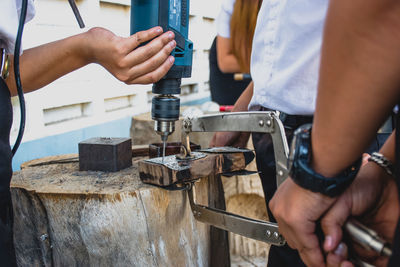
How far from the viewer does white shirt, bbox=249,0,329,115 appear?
2.74 ft

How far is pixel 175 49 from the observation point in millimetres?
1152

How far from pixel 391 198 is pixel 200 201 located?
838mm

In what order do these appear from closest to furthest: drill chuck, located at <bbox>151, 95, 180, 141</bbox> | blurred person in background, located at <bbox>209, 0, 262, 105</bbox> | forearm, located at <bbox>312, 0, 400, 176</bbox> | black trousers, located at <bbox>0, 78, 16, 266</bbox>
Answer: forearm, located at <bbox>312, 0, 400, 176</bbox>, black trousers, located at <bbox>0, 78, 16, 266</bbox>, drill chuck, located at <bbox>151, 95, 180, 141</bbox>, blurred person in background, located at <bbox>209, 0, 262, 105</bbox>

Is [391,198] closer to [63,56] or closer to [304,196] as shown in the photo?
[304,196]

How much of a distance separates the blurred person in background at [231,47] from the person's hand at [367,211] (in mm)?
1741

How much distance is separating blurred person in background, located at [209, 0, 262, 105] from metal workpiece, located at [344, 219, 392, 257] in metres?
1.79

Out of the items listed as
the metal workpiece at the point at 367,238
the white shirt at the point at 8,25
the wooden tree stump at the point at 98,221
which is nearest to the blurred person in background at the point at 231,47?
the wooden tree stump at the point at 98,221

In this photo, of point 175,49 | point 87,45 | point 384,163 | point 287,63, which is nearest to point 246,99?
point 175,49

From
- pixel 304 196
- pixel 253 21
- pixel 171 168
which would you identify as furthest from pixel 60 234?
pixel 253 21

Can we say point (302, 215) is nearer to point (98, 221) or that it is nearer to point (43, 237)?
point (98, 221)

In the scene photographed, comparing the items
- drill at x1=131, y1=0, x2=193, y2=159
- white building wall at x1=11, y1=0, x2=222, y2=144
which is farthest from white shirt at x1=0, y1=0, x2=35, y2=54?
white building wall at x1=11, y1=0, x2=222, y2=144

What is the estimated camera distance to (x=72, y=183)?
49.1 inches

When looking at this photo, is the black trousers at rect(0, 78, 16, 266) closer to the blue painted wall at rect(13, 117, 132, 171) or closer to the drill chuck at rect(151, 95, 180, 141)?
the drill chuck at rect(151, 95, 180, 141)

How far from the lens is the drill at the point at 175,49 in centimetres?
110
